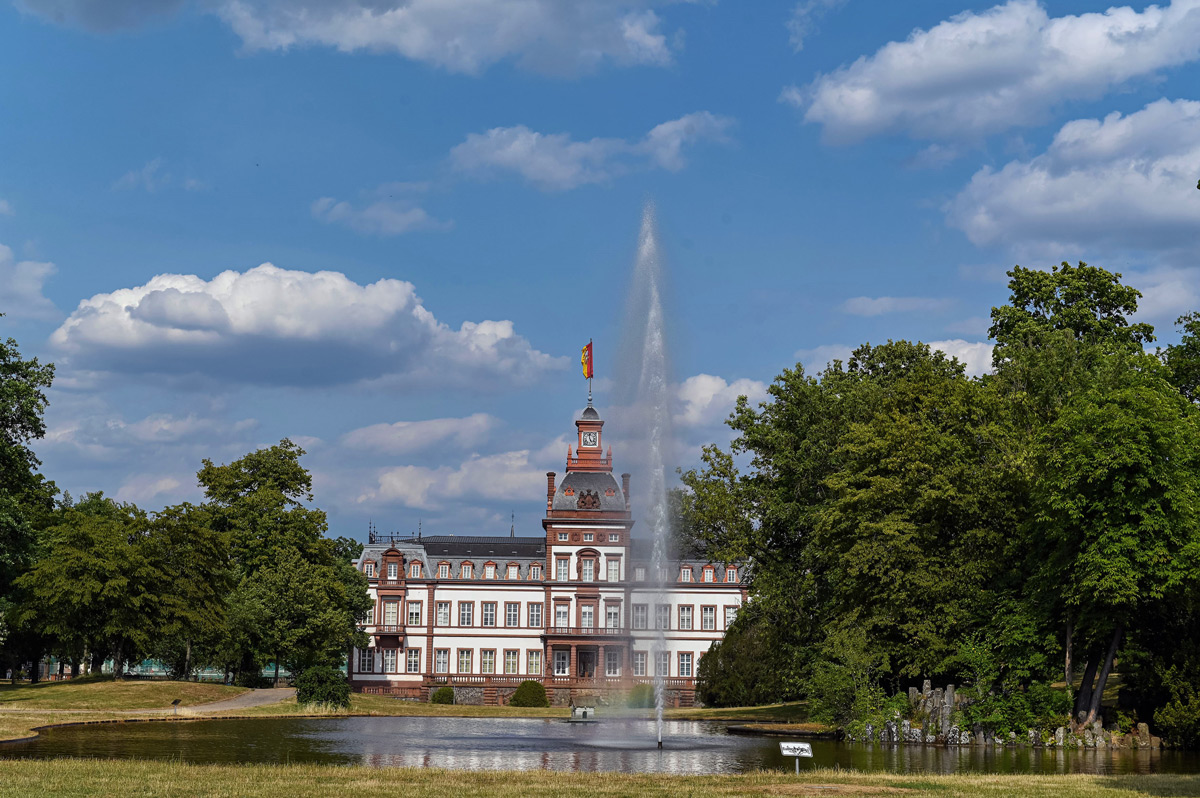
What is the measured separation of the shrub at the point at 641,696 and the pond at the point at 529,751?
33.7 m

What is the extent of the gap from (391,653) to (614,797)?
7353cm

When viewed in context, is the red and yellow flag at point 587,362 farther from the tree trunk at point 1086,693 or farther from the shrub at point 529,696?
the tree trunk at point 1086,693

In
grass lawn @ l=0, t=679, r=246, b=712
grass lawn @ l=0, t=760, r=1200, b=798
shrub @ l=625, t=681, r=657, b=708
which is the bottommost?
shrub @ l=625, t=681, r=657, b=708

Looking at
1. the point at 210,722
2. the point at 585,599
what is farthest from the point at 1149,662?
the point at 585,599

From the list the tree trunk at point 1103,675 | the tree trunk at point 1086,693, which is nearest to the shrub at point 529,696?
the tree trunk at point 1086,693

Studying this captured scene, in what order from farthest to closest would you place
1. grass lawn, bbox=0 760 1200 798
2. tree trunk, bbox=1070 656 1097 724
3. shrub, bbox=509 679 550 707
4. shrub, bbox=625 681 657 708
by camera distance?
1. shrub, bbox=509 679 550 707
2. shrub, bbox=625 681 657 708
3. tree trunk, bbox=1070 656 1097 724
4. grass lawn, bbox=0 760 1200 798

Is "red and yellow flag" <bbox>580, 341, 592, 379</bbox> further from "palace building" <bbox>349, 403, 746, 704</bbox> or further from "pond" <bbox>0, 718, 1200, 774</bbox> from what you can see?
"pond" <bbox>0, 718, 1200, 774</bbox>

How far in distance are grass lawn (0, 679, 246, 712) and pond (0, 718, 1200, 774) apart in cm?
747

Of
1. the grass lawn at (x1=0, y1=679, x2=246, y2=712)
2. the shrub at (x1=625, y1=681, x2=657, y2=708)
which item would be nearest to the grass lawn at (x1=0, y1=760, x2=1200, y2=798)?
the grass lawn at (x1=0, y1=679, x2=246, y2=712)

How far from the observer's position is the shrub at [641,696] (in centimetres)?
7494

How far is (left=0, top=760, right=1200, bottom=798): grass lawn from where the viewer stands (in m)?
19.1

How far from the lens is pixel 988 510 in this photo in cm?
3959

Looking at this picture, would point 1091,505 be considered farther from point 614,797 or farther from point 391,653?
point 391,653

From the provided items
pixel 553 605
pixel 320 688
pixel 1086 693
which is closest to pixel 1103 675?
pixel 1086 693
